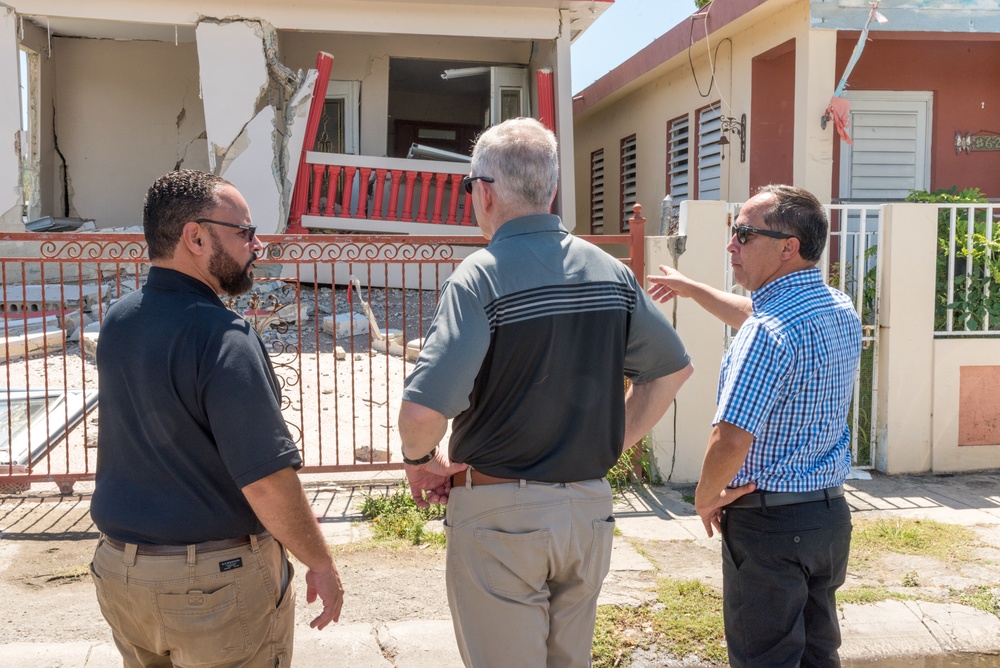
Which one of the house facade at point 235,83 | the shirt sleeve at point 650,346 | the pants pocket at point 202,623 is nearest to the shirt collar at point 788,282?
the shirt sleeve at point 650,346

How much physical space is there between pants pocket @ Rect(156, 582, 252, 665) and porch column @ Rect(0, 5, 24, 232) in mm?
8499

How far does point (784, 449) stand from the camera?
2520mm

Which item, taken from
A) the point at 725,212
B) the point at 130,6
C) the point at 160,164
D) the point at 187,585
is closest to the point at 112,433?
the point at 187,585

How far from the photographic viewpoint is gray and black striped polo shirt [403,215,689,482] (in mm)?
2125

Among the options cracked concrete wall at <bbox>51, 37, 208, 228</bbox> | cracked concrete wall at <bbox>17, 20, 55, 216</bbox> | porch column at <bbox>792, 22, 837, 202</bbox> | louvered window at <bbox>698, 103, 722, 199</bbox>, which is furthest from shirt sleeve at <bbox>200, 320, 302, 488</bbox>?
cracked concrete wall at <bbox>51, 37, 208, 228</bbox>

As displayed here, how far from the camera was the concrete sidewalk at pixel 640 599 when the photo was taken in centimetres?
356

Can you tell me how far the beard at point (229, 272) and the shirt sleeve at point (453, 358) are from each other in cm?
54

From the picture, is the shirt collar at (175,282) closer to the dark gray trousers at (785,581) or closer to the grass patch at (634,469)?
the dark gray trousers at (785,581)

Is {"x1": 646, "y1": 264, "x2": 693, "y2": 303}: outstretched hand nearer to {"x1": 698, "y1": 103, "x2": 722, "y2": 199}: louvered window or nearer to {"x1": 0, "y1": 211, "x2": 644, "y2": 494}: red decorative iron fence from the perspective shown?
{"x1": 0, "y1": 211, "x2": 644, "y2": 494}: red decorative iron fence

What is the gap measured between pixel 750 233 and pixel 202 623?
1.81 m

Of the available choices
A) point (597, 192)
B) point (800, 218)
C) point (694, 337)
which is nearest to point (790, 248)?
point (800, 218)

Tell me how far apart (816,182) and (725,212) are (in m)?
2.68

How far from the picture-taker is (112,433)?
215 cm

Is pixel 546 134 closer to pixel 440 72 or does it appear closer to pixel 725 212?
pixel 725 212
